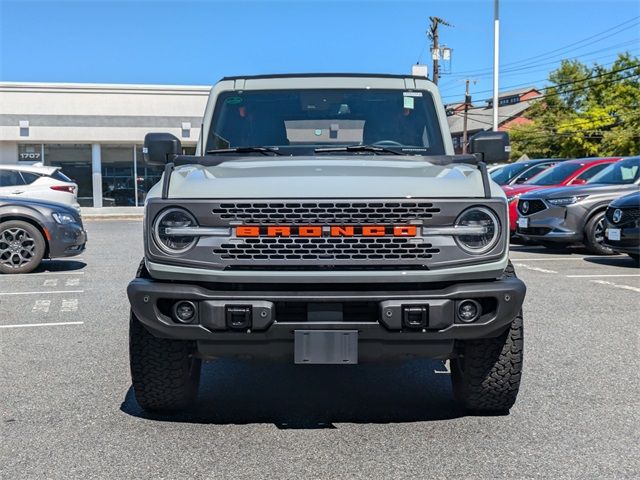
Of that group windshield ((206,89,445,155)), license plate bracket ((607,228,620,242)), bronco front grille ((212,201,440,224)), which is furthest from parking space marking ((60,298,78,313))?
license plate bracket ((607,228,620,242))

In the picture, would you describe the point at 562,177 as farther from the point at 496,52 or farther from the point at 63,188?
the point at 496,52

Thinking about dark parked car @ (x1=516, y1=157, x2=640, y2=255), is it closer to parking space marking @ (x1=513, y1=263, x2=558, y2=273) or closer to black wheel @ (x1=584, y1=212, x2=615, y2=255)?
black wheel @ (x1=584, y1=212, x2=615, y2=255)

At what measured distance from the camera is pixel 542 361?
18.2 ft

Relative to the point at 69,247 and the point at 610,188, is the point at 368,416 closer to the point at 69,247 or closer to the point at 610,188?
the point at 69,247

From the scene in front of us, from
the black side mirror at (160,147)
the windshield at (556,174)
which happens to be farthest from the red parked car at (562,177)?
the black side mirror at (160,147)

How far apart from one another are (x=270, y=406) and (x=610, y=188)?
31.0ft

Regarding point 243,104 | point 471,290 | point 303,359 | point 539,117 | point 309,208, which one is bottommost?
point 303,359

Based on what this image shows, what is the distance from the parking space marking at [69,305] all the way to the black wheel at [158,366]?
390cm

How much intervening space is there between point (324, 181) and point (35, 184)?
11.1 meters

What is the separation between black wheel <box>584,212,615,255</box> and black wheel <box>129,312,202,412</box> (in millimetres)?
9500

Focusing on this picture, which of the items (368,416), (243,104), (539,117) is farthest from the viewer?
(539,117)

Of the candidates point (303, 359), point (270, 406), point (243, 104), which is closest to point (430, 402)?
point (270, 406)

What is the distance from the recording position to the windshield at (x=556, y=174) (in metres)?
14.2

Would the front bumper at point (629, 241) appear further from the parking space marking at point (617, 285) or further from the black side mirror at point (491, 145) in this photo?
the black side mirror at point (491, 145)
